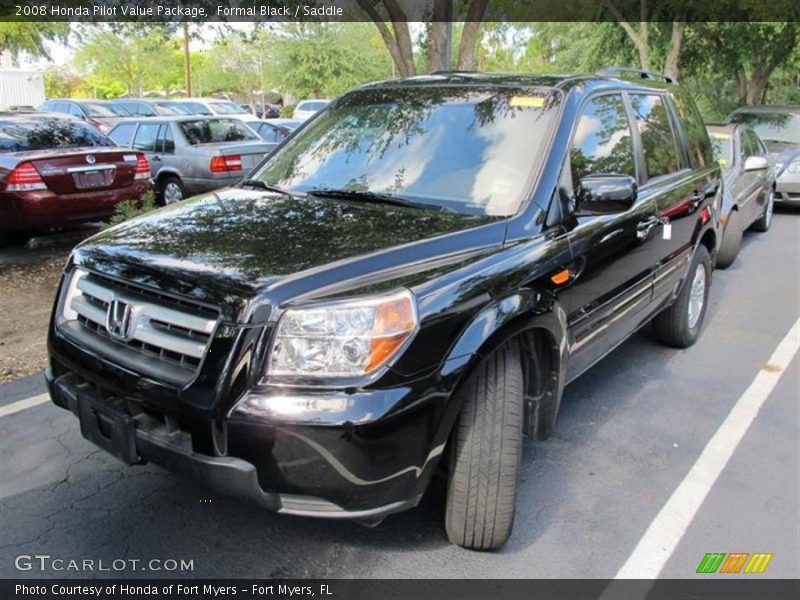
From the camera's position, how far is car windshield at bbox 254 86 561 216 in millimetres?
3330

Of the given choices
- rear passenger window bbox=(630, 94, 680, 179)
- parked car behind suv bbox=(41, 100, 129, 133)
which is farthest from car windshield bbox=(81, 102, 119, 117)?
rear passenger window bbox=(630, 94, 680, 179)

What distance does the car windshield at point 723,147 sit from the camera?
331 inches

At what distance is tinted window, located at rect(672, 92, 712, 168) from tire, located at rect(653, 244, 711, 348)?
2.32 ft

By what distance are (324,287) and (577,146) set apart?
176cm

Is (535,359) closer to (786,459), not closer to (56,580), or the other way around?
(786,459)

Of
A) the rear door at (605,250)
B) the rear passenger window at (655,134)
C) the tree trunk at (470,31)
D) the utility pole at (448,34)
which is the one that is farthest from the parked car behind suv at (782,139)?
the rear door at (605,250)

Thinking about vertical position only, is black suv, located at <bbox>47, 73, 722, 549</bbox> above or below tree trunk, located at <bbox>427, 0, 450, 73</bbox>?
below

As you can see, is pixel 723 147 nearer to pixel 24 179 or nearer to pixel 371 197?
pixel 371 197

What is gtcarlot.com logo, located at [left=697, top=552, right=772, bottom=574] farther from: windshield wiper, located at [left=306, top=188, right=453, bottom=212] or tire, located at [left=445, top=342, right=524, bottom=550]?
windshield wiper, located at [left=306, top=188, right=453, bottom=212]

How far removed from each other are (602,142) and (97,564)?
3.17m

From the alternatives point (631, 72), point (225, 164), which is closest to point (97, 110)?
point (225, 164)

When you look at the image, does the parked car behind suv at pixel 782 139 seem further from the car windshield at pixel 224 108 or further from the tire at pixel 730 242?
the car windshield at pixel 224 108

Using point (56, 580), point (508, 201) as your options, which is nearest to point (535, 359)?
point (508, 201)

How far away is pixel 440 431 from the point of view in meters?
2.50
